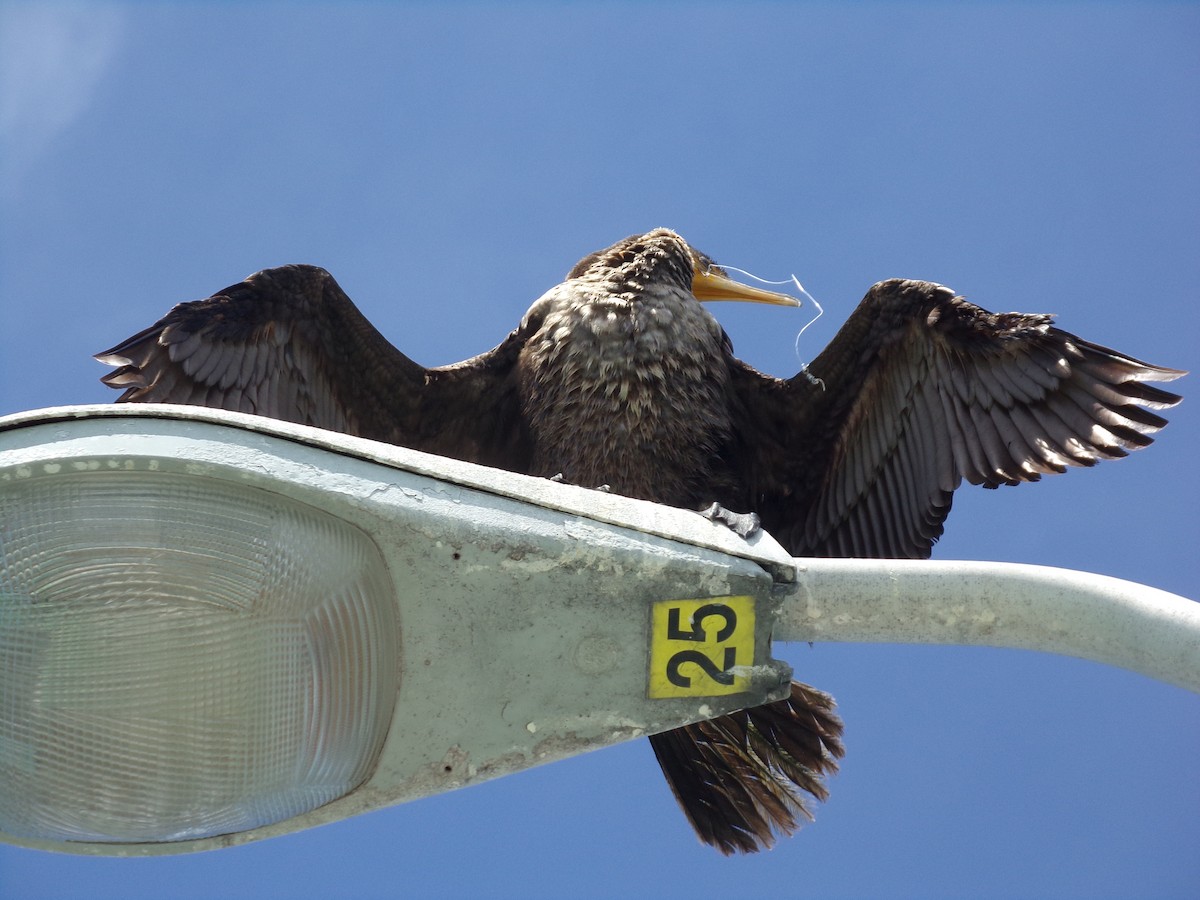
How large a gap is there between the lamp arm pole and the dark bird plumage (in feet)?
6.34

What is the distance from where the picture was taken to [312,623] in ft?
9.50

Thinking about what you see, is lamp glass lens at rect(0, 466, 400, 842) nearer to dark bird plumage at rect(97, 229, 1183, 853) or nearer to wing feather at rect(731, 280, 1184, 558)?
dark bird plumage at rect(97, 229, 1183, 853)

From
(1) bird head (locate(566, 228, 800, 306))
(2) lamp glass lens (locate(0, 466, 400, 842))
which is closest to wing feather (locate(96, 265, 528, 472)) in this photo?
(1) bird head (locate(566, 228, 800, 306))

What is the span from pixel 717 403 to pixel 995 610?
2956 millimetres

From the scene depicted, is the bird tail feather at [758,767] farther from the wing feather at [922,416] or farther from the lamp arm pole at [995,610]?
the lamp arm pole at [995,610]

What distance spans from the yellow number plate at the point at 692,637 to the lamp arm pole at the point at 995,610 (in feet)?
0.29

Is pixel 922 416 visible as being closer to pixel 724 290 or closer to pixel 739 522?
pixel 724 290

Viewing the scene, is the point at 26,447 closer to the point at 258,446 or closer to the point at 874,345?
the point at 258,446

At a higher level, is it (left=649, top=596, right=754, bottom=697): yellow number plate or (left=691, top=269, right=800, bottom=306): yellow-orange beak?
(left=691, top=269, right=800, bottom=306): yellow-orange beak

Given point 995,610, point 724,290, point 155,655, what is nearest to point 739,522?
point 995,610

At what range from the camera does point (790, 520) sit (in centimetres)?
567

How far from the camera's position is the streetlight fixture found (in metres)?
2.81

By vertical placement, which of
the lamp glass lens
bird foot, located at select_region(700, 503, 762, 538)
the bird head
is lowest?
the lamp glass lens

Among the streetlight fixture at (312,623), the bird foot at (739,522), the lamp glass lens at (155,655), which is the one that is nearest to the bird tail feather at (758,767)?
the bird foot at (739,522)
